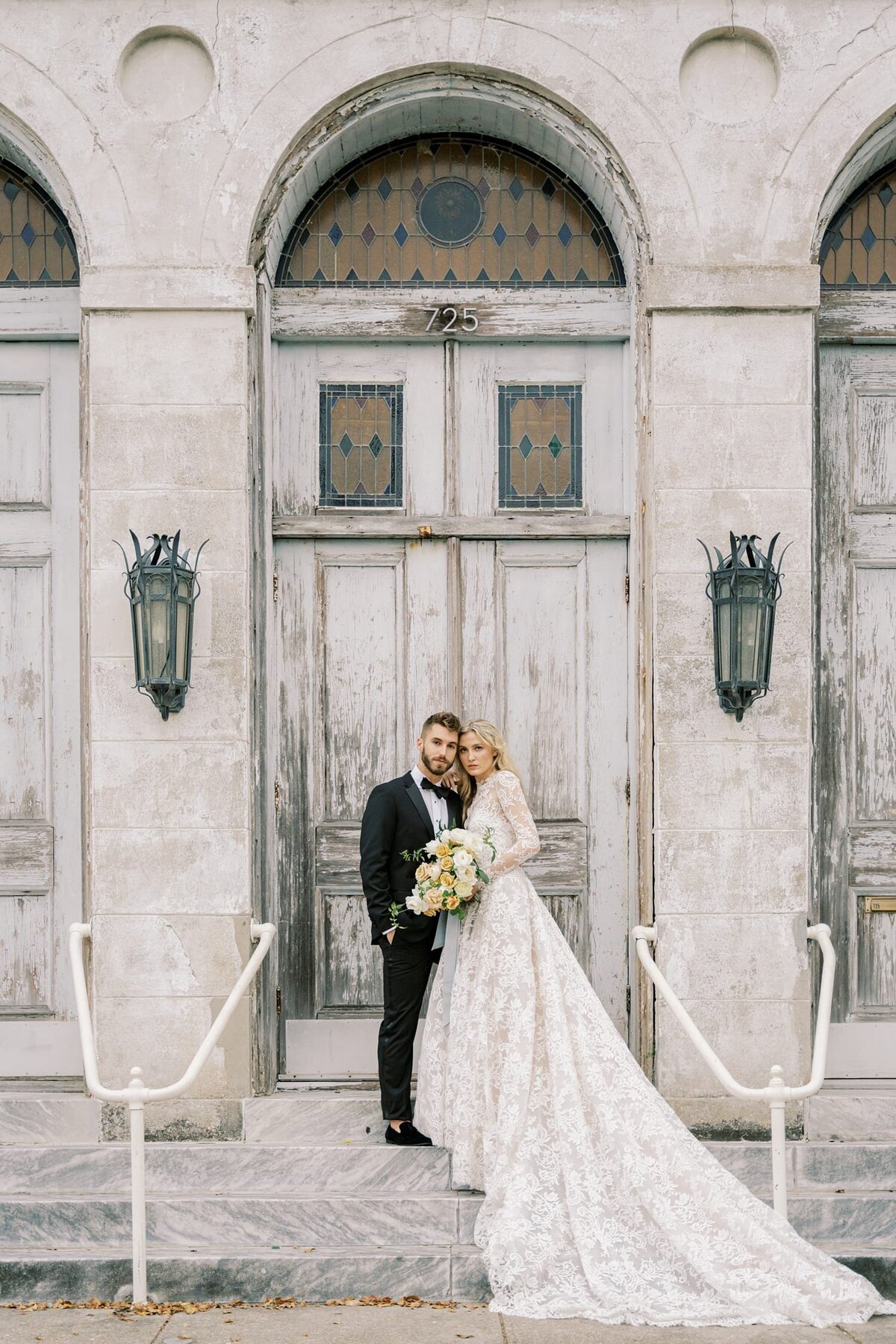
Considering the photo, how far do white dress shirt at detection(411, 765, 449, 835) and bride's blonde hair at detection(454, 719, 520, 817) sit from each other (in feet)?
0.30

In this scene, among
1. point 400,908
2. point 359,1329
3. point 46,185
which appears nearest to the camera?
point 359,1329

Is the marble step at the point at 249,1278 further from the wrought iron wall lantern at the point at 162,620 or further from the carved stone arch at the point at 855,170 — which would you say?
the carved stone arch at the point at 855,170

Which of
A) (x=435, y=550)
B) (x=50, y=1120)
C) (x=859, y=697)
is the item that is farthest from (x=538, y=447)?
(x=50, y=1120)

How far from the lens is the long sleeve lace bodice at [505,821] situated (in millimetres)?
6398

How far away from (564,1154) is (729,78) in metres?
4.97

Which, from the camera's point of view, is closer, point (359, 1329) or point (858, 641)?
point (359, 1329)

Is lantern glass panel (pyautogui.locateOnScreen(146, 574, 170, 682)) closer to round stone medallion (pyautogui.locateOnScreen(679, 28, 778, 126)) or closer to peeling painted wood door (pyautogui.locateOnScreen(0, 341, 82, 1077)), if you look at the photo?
peeling painted wood door (pyautogui.locateOnScreen(0, 341, 82, 1077))

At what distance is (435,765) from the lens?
6574 mm

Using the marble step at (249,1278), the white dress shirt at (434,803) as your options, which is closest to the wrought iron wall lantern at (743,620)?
the white dress shirt at (434,803)

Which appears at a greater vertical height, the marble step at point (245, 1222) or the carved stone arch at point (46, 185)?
the carved stone arch at point (46, 185)

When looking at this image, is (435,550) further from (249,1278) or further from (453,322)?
(249,1278)

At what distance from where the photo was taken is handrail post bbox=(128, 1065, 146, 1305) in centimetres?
557

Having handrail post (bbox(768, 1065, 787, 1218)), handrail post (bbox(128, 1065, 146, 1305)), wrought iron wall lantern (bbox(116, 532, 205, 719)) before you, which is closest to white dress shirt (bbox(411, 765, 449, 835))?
wrought iron wall lantern (bbox(116, 532, 205, 719))

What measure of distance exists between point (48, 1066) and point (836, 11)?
249 inches
